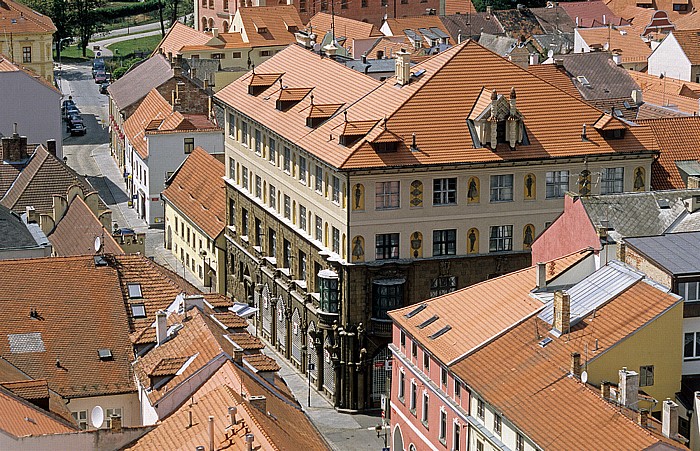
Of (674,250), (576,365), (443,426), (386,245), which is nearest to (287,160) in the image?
(386,245)

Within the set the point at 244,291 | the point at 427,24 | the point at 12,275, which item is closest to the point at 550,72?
the point at 244,291

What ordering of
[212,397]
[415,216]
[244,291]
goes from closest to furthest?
[212,397]
[415,216]
[244,291]

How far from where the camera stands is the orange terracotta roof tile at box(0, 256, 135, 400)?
67.9 meters

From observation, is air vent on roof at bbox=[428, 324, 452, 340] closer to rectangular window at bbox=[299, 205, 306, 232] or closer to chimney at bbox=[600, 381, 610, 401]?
chimney at bbox=[600, 381, 610, 401]

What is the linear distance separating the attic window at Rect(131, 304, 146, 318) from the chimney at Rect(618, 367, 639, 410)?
19644mm

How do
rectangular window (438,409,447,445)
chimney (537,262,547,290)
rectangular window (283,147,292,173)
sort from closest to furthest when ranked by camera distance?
rectangular window (438,409,447,445) < chimney (537,262,547,290) < rectangular window (283,147,292,173)

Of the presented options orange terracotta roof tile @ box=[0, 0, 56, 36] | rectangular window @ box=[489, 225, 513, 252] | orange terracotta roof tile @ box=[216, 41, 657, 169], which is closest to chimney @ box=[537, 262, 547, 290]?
orange terracotta roof tile @ box=[216, 41, 657, 169]

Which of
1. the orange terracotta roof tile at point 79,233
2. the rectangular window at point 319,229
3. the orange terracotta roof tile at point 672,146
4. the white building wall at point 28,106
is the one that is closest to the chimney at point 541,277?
the rectangular window at point 319,229

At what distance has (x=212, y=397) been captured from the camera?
60969mm

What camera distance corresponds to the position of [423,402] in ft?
262

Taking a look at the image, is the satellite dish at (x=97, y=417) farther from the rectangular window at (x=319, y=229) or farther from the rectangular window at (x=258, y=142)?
the rectangular window at (x=258, y=142)

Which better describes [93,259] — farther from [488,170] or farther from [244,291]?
[244,291]

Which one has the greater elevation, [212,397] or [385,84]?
[385,84]

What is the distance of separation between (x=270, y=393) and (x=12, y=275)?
1295 centimetres
